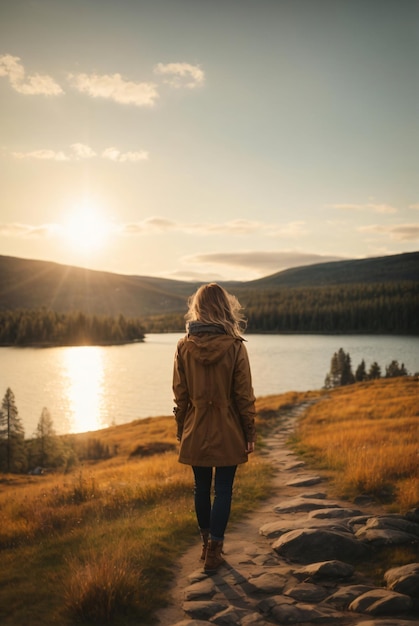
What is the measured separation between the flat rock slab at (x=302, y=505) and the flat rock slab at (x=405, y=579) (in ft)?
10.3

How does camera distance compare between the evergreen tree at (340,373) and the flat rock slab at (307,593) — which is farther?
the evergreen tree at (340,373)

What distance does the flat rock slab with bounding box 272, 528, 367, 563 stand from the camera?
656 centimetres

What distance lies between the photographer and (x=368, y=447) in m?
13.5

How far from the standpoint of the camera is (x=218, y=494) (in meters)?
6.19

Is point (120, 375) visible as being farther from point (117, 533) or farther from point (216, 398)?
point (216, 398)

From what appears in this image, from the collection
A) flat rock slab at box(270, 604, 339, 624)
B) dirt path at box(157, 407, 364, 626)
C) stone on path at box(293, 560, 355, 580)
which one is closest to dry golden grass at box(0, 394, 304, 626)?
dirt path at box(157, 407, 364, 626)

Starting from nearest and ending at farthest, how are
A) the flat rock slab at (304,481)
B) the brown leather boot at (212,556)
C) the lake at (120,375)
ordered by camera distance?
1. the brown leather boot at (212,556)
2. the flat rock slab at (304,481)
3. the lake at (120,375)

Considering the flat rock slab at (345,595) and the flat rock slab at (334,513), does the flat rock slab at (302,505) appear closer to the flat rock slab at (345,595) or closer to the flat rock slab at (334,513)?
the flat rock slab at (334,513)

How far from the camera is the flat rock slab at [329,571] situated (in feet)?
19.6

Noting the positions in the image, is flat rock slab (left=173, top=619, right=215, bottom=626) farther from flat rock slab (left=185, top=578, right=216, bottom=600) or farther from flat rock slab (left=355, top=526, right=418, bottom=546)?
flat rock slab (left=355, top=526, right=418, bottom=546)

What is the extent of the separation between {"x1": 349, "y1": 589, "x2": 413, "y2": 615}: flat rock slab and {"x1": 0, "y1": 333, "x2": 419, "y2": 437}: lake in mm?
61809

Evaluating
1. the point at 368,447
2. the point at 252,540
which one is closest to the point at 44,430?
the point at 368,447

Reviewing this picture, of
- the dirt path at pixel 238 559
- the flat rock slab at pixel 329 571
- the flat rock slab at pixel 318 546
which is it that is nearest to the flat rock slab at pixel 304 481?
the dirt path at pixel 238 559

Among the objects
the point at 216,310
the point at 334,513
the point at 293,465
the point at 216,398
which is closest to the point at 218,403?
the point at 216,398
